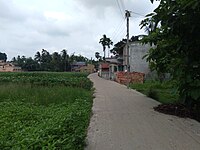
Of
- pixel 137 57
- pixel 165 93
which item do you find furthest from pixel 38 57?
pixel 165 93

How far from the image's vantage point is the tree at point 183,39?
34.2 feet

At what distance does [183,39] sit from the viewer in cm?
1162

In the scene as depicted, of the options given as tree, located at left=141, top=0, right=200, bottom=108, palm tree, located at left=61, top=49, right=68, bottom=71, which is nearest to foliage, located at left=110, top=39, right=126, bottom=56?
palm tree, located at left=61, top=49, right=68, bottom=71

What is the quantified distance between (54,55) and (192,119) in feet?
308

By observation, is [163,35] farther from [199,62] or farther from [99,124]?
[99,124]

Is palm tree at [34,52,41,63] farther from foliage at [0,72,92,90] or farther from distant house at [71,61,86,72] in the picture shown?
foliage at [0,72,92,90]

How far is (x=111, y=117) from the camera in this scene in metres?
11.4

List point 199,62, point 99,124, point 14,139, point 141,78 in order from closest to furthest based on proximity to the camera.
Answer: point 14,139 < point 99,124 < point 199,62 < point 141,78

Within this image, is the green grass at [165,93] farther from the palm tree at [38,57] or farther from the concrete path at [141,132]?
the palm tree at [38,57]

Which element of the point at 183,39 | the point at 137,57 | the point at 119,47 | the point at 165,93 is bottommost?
the point at 165,93

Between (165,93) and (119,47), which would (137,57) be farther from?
(165,93)

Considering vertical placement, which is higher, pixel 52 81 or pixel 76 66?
pixel 76 66

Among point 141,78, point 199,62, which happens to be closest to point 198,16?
point 199,62

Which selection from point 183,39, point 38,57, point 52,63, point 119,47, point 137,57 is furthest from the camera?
point 38,57
